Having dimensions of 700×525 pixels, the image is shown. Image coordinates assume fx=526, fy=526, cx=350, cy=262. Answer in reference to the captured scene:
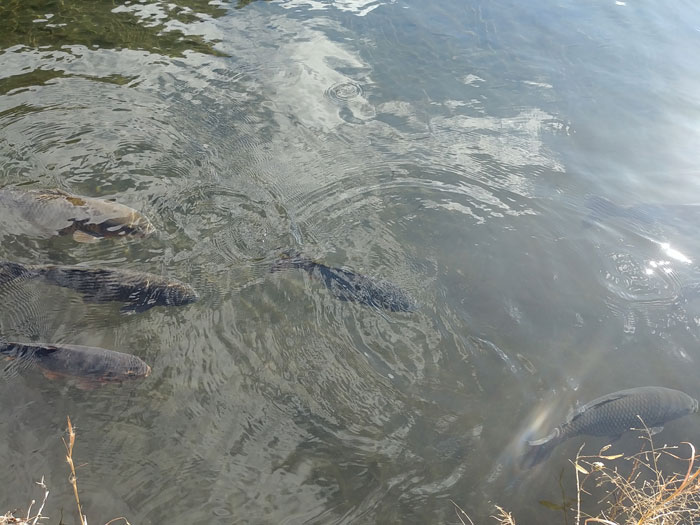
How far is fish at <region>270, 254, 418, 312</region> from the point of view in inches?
199

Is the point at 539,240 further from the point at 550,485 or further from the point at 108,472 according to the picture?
the point at 108,472

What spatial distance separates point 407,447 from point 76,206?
3974 mm

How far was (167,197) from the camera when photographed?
5.91m

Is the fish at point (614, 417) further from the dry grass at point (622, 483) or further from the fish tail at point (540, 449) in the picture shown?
the dry grass at point (622, 483)

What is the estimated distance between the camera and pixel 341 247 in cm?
567

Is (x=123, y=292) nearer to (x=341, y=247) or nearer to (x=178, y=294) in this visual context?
(x=178, y=294)

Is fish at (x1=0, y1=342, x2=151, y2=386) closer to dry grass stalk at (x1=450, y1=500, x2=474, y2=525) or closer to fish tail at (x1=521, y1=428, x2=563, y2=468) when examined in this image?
dry grass stalk at (x1=450, y1=500, x2=474, y2=525)

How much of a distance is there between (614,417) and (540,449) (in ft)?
2.08

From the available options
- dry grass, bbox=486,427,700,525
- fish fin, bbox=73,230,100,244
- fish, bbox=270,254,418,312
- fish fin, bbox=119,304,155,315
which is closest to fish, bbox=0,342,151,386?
fish fin, bbox=119,304,155,315

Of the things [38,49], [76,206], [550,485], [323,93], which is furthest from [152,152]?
[550,485]

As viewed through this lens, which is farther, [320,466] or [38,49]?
[38,49]

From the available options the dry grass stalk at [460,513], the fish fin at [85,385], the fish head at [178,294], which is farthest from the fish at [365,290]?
the fish fin at [85,385]

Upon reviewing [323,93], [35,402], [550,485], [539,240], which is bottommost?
[550,485]

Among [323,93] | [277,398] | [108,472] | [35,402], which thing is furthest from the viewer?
[323,93]
